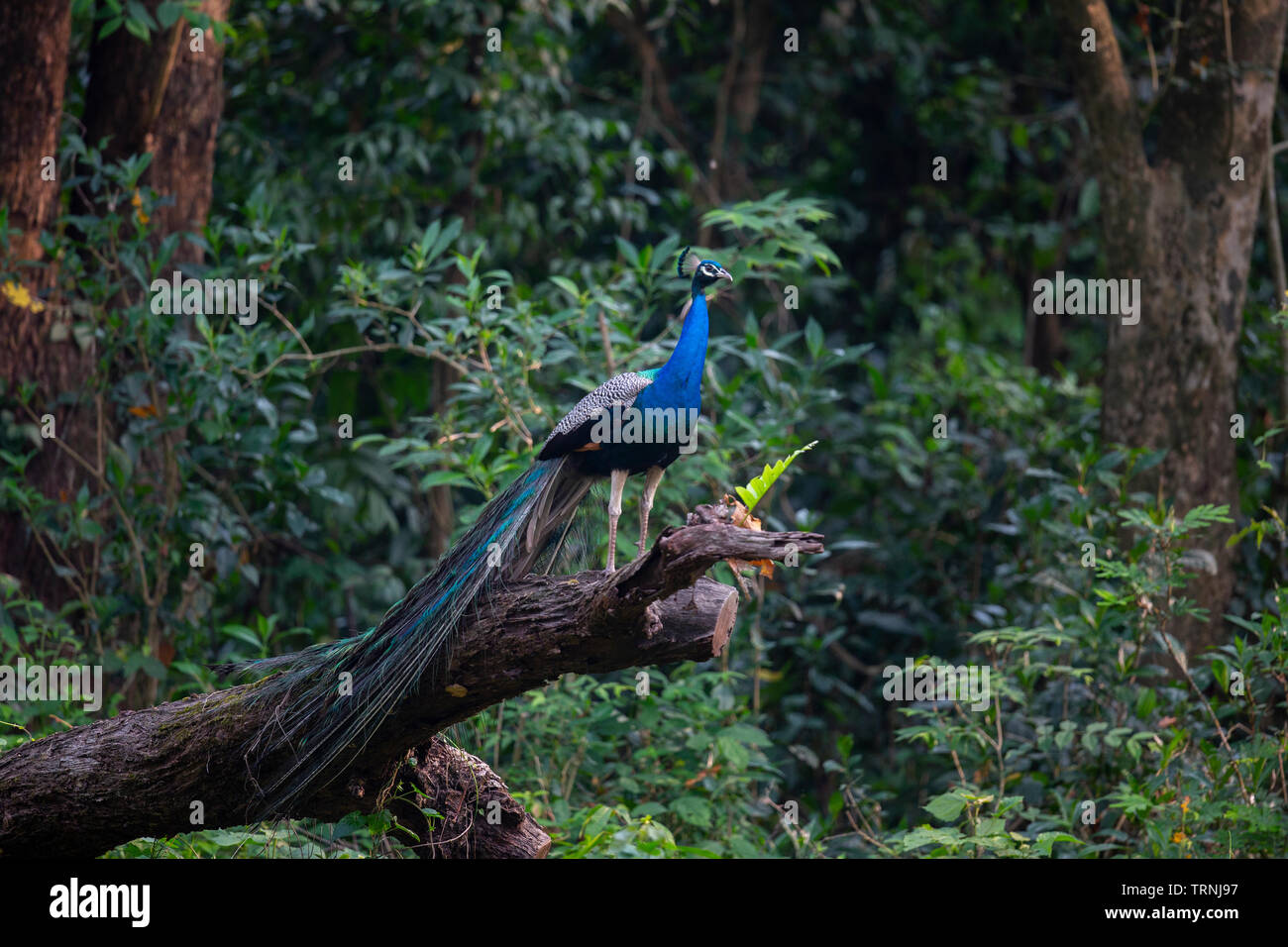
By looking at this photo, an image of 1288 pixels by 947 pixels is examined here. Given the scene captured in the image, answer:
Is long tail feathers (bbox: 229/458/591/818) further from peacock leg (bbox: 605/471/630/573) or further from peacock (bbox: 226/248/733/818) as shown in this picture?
peacock leg (bbox: 605/471/630/573)

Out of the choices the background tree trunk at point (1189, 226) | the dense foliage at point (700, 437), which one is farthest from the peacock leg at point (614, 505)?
the background tree trunk at point (1189, 226)

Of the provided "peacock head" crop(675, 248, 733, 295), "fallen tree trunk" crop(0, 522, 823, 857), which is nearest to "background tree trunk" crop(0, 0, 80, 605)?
"fallen tree trunk" crop(0, 522, 823, 857)

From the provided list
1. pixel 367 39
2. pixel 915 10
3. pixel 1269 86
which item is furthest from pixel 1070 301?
pixel 367 39

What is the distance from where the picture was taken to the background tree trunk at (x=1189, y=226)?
5.97m

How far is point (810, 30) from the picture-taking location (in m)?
8.58

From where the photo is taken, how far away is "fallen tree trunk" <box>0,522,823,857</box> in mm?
3088

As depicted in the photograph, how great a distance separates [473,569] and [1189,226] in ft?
14.3

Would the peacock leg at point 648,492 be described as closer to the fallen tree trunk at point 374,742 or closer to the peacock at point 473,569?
the peacock at point 473,569

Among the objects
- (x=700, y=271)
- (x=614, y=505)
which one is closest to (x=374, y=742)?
(x=614, y=505)

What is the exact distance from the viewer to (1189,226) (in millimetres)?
6105

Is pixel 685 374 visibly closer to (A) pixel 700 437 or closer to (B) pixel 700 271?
(B) pixel 700 271

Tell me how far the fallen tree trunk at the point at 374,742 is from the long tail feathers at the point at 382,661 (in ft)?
0.18

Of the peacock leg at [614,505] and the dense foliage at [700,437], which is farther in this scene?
the dense foliage at [700,437]

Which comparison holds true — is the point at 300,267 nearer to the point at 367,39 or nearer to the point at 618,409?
the point at 367,39
